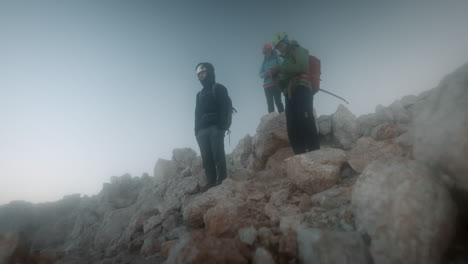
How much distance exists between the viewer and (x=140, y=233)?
20.5 feet

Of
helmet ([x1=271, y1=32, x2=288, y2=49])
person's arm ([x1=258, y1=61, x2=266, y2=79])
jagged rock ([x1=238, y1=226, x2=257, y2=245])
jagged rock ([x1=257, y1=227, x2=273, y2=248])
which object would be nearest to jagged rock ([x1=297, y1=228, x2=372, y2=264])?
jagged rock ([x1=257, y1=227, x2=273, y2=248])

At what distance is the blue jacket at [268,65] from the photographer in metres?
9.98

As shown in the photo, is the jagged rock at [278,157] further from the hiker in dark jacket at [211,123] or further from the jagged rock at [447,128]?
the jagged rock at [447,128]

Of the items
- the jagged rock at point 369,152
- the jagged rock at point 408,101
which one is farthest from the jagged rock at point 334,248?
the jagged rock at point 408,101

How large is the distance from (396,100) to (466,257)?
701 cm

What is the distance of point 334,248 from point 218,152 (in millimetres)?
4519

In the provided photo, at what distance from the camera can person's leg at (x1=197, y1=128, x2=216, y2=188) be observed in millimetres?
6691

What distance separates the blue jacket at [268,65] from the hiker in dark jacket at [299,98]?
4.07m

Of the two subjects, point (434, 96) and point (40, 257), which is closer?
point (434, 96)

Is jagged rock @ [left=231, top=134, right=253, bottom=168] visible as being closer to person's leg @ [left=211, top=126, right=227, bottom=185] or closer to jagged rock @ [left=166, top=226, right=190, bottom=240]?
person's leg @ [left=211, top=126, right=227, bottom=185]

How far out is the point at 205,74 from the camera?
24.5ft

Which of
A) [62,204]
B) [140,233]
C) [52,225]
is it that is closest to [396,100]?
[140,233]

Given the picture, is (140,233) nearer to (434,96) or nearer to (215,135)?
(215,135)

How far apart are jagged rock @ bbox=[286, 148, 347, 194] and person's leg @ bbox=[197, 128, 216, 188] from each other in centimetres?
272
